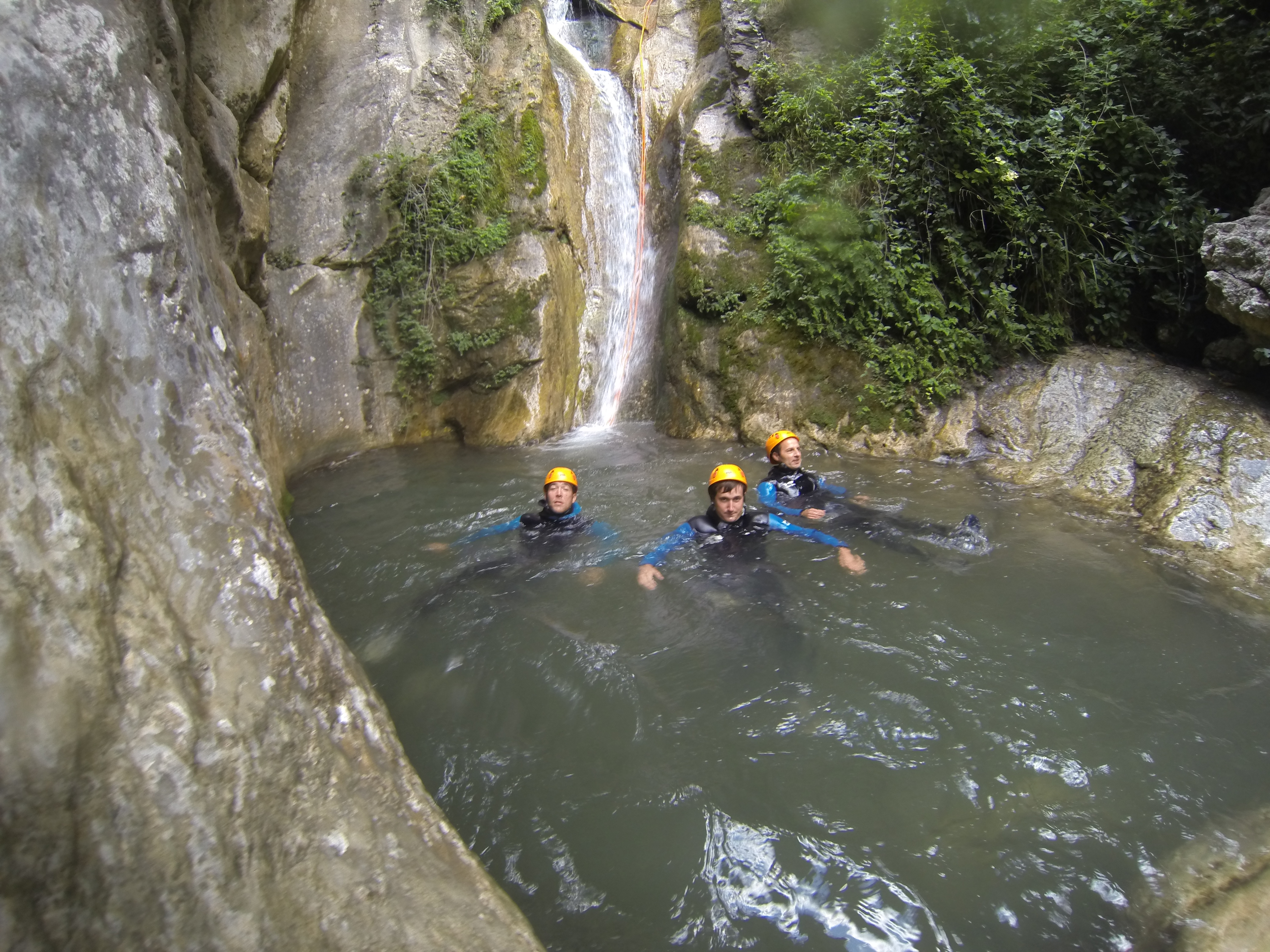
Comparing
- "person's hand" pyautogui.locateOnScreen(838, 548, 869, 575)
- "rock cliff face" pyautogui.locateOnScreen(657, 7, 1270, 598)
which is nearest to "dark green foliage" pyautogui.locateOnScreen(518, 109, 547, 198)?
"rock cliff face" pyautogui.locateOnScreen(657, 7, 1270, 598)

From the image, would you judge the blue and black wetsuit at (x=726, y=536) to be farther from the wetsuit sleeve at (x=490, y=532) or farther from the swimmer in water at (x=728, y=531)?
the wetsuit sleeve at (x=490, y=532)

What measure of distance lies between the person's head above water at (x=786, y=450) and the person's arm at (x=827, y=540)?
754 mm

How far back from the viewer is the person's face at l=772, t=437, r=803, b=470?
6.89 meters

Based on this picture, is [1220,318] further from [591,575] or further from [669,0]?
[669,0]

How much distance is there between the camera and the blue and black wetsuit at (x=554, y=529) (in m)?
6.14

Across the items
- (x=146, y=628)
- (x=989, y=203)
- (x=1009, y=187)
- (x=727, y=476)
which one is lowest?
(x=727, y=476)

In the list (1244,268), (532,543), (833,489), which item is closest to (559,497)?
(532,543)

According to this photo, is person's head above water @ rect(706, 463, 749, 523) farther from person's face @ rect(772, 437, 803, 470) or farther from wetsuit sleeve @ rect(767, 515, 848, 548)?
person's face @ rect(772, 437, 803, 470)

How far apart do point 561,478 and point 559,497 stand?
0.16 meters

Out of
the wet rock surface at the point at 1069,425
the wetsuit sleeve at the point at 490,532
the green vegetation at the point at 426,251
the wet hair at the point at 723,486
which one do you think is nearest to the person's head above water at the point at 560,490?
the wetsuit sleeve at the point at 490,532

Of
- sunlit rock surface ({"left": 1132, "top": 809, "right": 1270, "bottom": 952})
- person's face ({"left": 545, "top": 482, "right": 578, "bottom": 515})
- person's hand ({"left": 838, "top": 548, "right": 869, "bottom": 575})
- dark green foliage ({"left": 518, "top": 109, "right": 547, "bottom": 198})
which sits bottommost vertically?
sunlit rock surface ({"left": 1132, "top": 809, "right": 1270, "bottom": 952})

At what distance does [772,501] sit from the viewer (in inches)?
264

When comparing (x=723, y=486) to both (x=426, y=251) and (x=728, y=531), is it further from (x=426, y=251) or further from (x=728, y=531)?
(x=426, y=251)

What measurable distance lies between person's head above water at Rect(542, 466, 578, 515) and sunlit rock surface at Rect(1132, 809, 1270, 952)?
437cm
